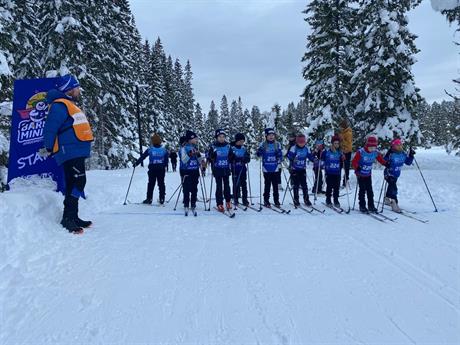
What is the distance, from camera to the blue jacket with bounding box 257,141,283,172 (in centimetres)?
1077

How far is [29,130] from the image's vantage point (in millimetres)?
7984

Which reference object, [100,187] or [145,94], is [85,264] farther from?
[145,94]

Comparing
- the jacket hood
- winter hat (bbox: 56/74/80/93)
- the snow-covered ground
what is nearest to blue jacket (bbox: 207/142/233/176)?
the snow-covered ground

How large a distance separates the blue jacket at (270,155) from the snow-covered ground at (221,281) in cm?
304

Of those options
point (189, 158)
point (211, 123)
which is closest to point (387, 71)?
point (189, 158)

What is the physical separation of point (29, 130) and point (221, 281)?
5.99m

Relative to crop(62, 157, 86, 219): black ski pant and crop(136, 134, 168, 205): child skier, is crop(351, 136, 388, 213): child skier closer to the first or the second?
crop(136, 134, 168, 205): child skier

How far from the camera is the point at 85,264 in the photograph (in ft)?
17.0

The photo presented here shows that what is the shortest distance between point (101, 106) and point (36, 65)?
22.7ft

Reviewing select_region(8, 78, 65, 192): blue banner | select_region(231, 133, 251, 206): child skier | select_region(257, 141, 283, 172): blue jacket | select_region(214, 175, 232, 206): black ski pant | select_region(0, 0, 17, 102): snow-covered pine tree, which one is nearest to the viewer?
select_region(8, 78, 65, 192): blue banner

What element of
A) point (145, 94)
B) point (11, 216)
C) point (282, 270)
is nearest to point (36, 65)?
point (11, 216)

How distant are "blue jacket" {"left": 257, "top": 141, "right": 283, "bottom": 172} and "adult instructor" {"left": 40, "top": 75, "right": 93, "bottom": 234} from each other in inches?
211

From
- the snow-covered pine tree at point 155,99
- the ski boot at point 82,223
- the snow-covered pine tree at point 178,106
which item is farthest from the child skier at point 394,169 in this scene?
the snow-covered pine tree at point 178,106

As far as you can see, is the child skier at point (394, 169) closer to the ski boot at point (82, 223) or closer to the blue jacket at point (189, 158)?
the blue jacket at point (189, 158)
